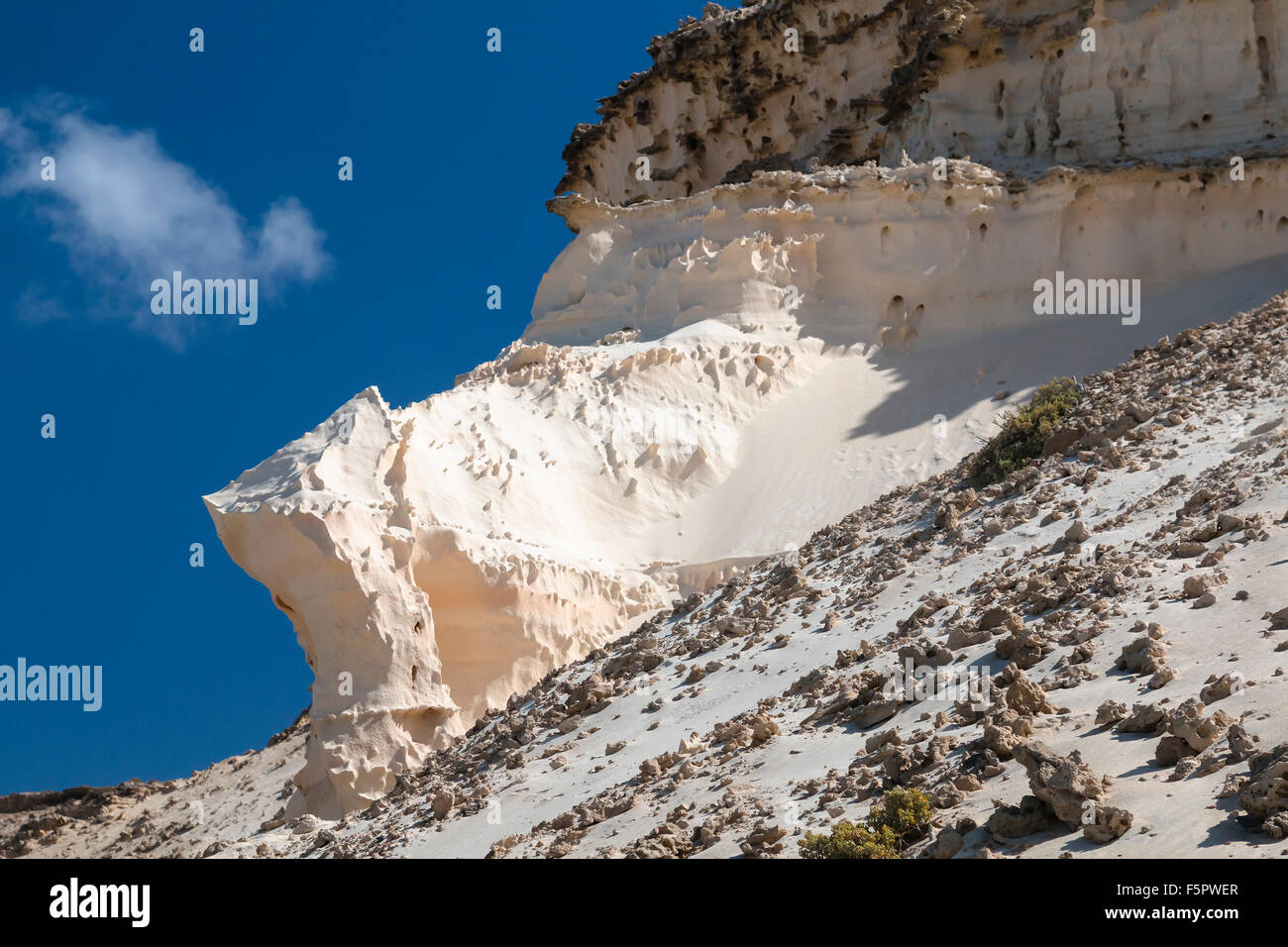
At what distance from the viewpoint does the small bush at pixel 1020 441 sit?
17750mm

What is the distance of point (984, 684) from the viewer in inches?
424

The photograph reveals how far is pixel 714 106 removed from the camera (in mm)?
41656

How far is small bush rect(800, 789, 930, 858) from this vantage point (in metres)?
8.16

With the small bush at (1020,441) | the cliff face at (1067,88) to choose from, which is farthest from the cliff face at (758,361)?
the small bush at (1020,441)

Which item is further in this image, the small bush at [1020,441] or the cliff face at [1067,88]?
the cliff face at [1067,88]

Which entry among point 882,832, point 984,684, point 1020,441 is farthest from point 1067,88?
point 882,832

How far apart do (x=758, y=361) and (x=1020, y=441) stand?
935cm

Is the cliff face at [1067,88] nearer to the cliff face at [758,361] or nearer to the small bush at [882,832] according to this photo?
the cliff face at [758,361]

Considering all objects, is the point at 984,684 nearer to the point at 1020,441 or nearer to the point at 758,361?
the point at 1020,441

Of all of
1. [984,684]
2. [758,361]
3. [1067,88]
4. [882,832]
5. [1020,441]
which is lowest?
[882,832]

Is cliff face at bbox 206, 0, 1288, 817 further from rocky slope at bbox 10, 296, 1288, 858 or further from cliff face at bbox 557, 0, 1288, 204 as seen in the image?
rocky slope at bbox 10, 296, 1288, 858

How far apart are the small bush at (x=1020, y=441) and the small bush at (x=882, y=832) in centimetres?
935

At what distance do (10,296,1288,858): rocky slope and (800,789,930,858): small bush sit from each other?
0.52 ft
